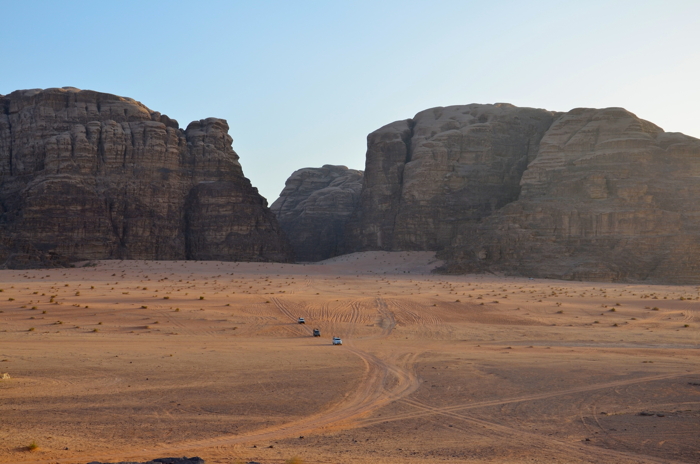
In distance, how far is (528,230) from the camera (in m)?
63.7

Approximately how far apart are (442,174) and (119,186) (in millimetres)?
38705

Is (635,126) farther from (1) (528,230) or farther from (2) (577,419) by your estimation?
(2) (577,419)

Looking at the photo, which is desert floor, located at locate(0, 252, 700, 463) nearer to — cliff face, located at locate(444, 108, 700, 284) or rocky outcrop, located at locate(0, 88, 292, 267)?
cliff face, located at locate(444, 108, 700, 284)

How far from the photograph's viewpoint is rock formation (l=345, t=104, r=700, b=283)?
6000 centimetres

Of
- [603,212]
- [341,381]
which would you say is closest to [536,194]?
[603,212]

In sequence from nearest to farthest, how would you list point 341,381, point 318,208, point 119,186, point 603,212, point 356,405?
point 356,405 → point 341,381 → point 603,212 → point 119,186 → point 318,208

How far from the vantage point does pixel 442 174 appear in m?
82.0

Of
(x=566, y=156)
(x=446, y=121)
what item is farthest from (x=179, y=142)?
(x=566, y=156)

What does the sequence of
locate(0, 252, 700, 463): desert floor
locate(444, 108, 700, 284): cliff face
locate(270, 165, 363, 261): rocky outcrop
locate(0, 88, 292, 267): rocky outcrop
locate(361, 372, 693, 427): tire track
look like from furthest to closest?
locate(270, 165, 363, 261): rocky outcrop, locate(0, 88, 292, 267): rocky outcrop, locate(444, 108, 700, 284): cliff face, locate(361, 372, 693, 427): tire track, locate(0, 252, 700, 463): desert floor

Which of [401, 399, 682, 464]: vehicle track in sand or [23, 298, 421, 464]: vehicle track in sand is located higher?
[23, 298, 421, 464]: vehicle track in sand

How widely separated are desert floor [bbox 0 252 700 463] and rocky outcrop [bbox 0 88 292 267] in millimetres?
36922

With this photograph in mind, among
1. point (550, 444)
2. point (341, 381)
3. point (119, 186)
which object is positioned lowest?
point (550, 444)

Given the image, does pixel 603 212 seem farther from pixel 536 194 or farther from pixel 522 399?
pixel 522 399

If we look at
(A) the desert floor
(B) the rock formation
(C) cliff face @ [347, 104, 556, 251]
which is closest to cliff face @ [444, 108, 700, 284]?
(B) the rock formation
